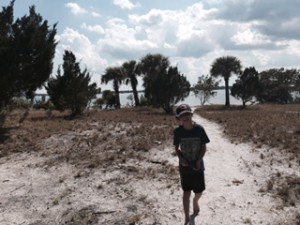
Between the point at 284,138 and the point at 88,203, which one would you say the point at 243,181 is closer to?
the point at 88,203

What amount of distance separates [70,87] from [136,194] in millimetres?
23159

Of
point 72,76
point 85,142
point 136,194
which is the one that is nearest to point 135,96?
point 72,76

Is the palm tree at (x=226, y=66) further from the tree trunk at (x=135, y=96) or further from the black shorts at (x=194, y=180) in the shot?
the black shorts at (x=194, y=180)

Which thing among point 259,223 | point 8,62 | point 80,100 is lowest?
point 259,223

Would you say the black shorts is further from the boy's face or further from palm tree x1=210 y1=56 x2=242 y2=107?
palm tree x1=210 y1=56 x2=242 y2=107

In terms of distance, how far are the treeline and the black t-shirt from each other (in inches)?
595

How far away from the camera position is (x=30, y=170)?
479 inches

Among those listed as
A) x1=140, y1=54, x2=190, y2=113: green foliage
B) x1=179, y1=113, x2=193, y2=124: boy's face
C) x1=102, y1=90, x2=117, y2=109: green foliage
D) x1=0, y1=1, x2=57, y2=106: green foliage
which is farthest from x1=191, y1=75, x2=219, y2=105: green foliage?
x1=179, y1=113, x2=193, y2=124: boy's face

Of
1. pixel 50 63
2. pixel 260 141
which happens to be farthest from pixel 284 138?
pixel 50 63

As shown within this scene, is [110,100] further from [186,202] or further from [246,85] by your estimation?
[186,202]

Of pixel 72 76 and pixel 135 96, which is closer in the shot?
pixel 72 76

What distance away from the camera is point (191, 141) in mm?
6605

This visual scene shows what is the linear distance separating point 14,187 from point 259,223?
6402mm

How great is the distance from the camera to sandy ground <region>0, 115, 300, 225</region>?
7.91 metres
